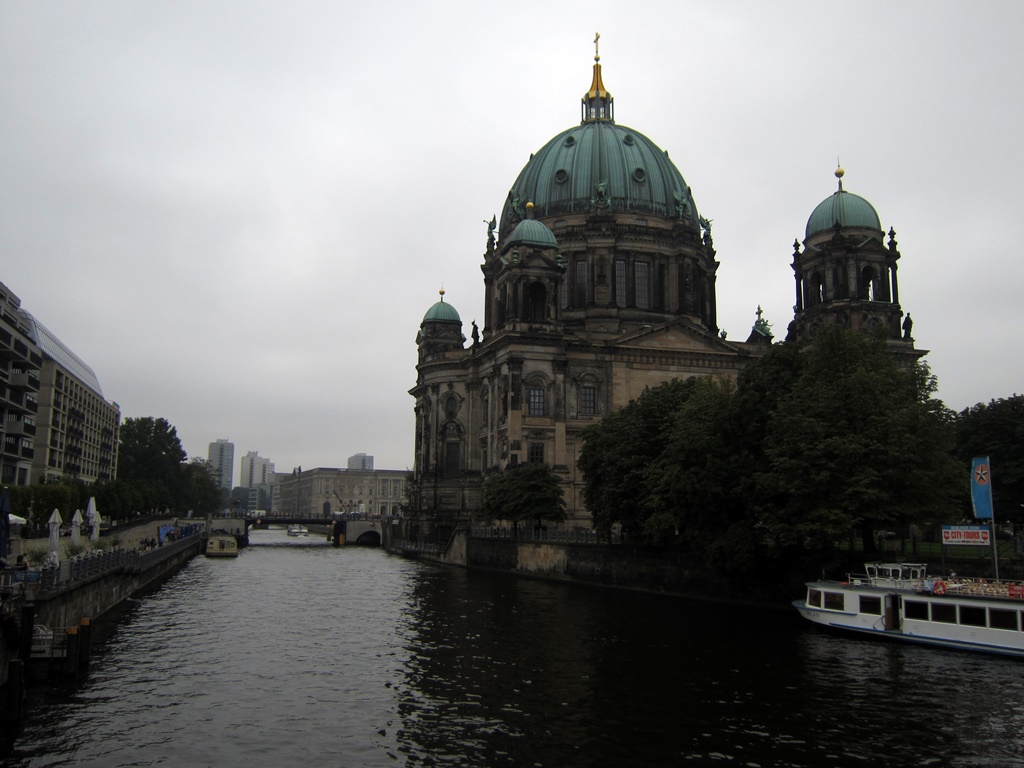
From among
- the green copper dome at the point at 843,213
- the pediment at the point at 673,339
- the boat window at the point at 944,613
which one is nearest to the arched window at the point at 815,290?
the green copper dome at the point at 843,213

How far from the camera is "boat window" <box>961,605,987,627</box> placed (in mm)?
38000

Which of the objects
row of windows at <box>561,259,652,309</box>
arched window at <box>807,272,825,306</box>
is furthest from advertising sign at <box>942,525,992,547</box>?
row of windows at <box>561,259,652,309</box>

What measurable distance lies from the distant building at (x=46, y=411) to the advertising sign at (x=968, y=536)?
249 ft

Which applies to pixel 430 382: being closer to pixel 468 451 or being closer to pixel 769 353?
pixel 468 451

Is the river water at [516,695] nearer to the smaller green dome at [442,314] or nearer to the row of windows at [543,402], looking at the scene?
the row of windows at [543,402]

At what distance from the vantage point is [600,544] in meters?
68.2

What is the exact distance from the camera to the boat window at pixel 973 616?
38.0 metres

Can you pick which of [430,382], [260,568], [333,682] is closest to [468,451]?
[430,382]

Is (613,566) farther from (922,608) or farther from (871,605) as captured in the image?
(922,608)

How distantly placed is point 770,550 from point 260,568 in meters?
56.4

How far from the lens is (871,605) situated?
41906 mm

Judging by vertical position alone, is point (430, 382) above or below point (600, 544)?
above

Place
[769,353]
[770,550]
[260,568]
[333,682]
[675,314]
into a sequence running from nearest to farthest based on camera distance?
[333,682] < [770,550] < [769,353] < [260,568] < [675,314]

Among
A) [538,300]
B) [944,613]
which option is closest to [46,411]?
[538,300]
